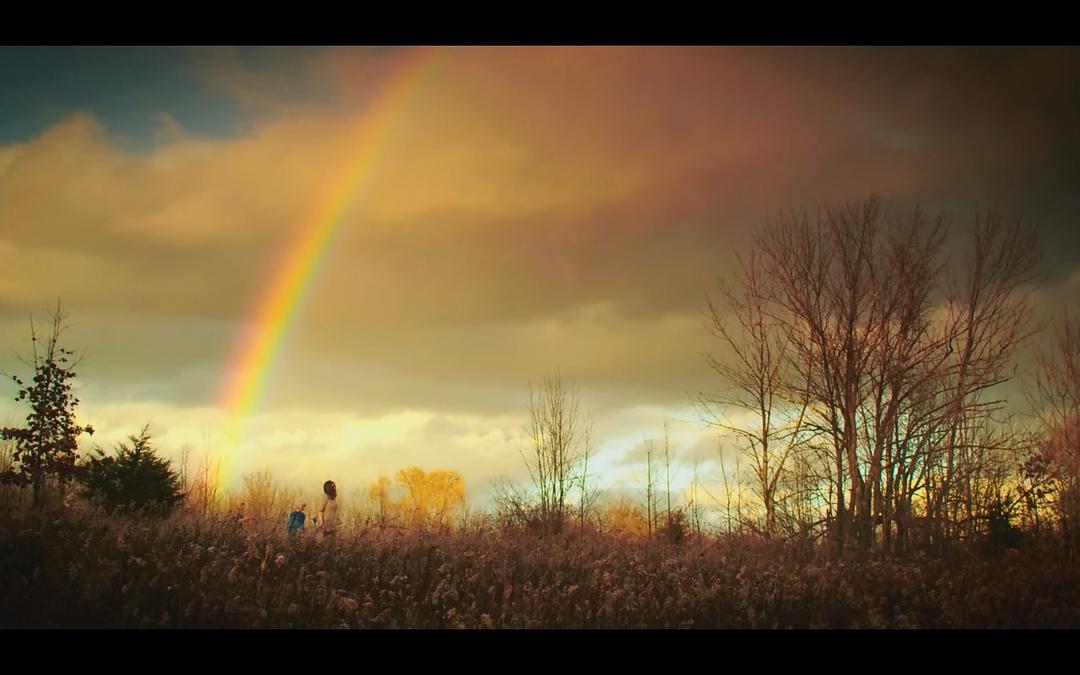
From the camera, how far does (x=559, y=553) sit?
1909 centimetres

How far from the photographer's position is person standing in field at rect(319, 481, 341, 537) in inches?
715

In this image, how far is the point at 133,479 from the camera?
66.7 feet

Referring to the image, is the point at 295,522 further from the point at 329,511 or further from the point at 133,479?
the point at 133,479

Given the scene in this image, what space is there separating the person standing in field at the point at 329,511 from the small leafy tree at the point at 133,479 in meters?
4.22

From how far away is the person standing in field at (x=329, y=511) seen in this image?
1817cm

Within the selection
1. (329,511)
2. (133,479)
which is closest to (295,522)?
(329,511)

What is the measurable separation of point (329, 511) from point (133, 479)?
544 centimetres

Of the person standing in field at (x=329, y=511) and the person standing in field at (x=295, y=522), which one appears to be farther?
the person standing in field at (x=295, y=522)

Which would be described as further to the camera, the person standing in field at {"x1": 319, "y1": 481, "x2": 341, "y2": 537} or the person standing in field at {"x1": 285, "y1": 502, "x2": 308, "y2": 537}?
the person standing in field at {"x1": 285, "y1": 502, "x2": 308, "y2": 537}

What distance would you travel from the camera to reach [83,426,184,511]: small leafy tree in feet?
66.1

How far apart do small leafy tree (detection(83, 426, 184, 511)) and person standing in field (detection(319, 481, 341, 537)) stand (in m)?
4.22
